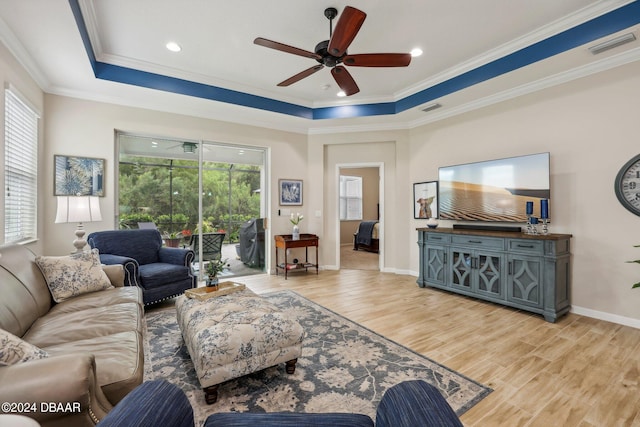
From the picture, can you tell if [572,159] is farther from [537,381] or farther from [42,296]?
[42,296]

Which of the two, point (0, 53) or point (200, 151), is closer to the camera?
point (0, 53)

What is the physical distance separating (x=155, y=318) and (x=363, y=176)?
7.41 meters

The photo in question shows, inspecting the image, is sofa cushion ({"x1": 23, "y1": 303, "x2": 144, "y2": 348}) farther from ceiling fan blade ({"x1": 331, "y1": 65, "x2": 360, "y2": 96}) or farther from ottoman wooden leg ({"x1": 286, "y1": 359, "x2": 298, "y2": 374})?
ceiling fan blade ({"x1": 331, "y1": 65, "x2": 360, "y2": 96})

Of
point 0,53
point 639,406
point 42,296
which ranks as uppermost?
point 0,53

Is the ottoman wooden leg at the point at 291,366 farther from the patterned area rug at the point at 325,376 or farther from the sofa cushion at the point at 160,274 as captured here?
the sofa cushion at the point at 160,274

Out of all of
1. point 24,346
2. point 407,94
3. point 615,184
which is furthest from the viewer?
point 407,94

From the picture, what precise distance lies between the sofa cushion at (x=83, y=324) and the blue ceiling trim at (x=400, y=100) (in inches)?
96.9

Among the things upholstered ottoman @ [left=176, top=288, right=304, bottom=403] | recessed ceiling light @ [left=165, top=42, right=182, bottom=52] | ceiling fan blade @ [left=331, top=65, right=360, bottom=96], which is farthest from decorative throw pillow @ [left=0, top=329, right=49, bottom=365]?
recessed ceiling light @ [left=165, top=42, right=182, bottom=52]

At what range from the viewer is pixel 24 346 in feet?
3.88

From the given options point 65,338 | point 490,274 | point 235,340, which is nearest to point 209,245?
point 65,338

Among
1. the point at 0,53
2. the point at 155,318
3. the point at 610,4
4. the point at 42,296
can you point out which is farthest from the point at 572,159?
the point at 0,53

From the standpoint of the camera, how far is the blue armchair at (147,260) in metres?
3.30

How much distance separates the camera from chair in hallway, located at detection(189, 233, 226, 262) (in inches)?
188

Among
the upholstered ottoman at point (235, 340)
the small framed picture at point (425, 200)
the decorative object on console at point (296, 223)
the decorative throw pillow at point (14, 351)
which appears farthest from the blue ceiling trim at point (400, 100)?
the upholstered ottoman at point (235, 340)
